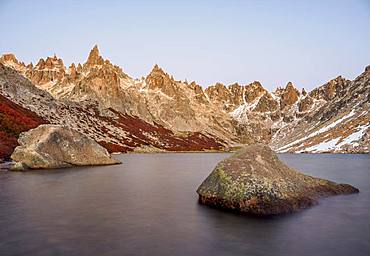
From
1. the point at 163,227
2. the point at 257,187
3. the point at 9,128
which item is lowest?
the point at 163,227

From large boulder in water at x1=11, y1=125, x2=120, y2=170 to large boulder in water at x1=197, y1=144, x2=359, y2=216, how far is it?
34.3 metres

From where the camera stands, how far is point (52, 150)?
53.2 metres

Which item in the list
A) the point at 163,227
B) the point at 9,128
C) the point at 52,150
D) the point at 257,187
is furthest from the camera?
the point at 9,128

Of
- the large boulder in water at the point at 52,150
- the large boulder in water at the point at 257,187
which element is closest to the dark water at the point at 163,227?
the large boulder in water at the point at 257,187

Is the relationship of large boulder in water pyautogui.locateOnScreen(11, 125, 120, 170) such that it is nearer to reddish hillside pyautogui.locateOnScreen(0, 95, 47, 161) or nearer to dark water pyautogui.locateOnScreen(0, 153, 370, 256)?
reddish hillside pyautogui.locateOnScreen(0, 95, 47, 161)

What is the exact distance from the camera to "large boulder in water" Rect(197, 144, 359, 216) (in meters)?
21.1

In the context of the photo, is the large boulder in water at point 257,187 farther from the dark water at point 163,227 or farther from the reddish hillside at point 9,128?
the reddish hillside at point 9,128

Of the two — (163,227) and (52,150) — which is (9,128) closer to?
(52,150)

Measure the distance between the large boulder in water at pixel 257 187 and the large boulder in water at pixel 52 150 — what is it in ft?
113

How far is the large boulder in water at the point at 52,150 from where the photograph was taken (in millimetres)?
49938

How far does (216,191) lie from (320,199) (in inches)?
339

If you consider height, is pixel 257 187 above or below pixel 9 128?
below

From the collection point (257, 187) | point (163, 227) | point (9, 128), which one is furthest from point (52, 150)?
point (257, 187)

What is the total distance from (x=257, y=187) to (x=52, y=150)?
4139cm
